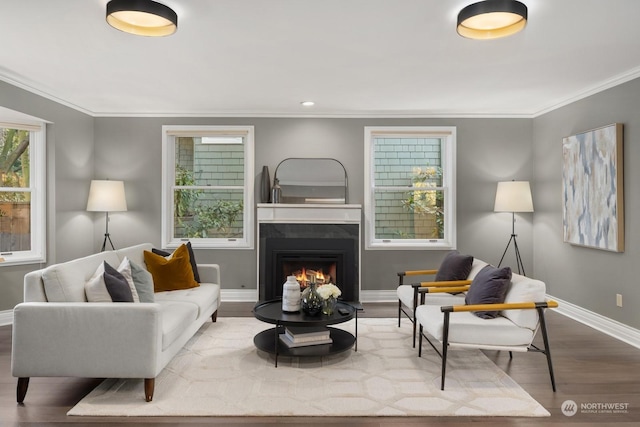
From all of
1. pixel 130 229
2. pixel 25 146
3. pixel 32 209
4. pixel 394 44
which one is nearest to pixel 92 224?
pixel 130 229

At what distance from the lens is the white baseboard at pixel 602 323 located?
4039 millimetres

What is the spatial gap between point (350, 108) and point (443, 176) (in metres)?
1.57

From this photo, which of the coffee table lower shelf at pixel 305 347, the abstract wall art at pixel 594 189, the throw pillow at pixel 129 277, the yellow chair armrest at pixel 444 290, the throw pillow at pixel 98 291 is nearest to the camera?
the throw pillow at pixel 98 291

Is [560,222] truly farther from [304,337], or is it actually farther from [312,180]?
[304,337]

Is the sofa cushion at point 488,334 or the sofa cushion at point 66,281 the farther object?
the sofa cushion at point 488,334

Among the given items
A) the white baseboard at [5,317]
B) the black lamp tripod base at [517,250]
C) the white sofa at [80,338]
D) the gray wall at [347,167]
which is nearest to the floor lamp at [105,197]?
the gray wall at [347,167]

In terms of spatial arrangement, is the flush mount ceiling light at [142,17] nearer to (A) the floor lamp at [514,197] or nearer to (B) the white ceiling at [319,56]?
(B) the white ceiling at [319,56]

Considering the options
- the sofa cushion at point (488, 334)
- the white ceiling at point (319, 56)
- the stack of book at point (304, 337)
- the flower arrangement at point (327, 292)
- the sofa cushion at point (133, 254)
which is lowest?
the stack of book at point (304, 337)

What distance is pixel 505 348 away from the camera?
3049 mm

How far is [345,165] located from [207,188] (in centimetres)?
187

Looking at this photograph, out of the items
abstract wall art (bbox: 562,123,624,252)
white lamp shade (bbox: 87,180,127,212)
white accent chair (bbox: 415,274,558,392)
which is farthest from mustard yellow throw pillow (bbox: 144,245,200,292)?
abstract wall art (bbox: 562,123,624,252)

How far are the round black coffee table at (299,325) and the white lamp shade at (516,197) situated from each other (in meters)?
2.68

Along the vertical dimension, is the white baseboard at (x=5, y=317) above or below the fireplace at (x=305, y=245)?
below

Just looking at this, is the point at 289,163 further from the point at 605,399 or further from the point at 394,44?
the point at 605,399
